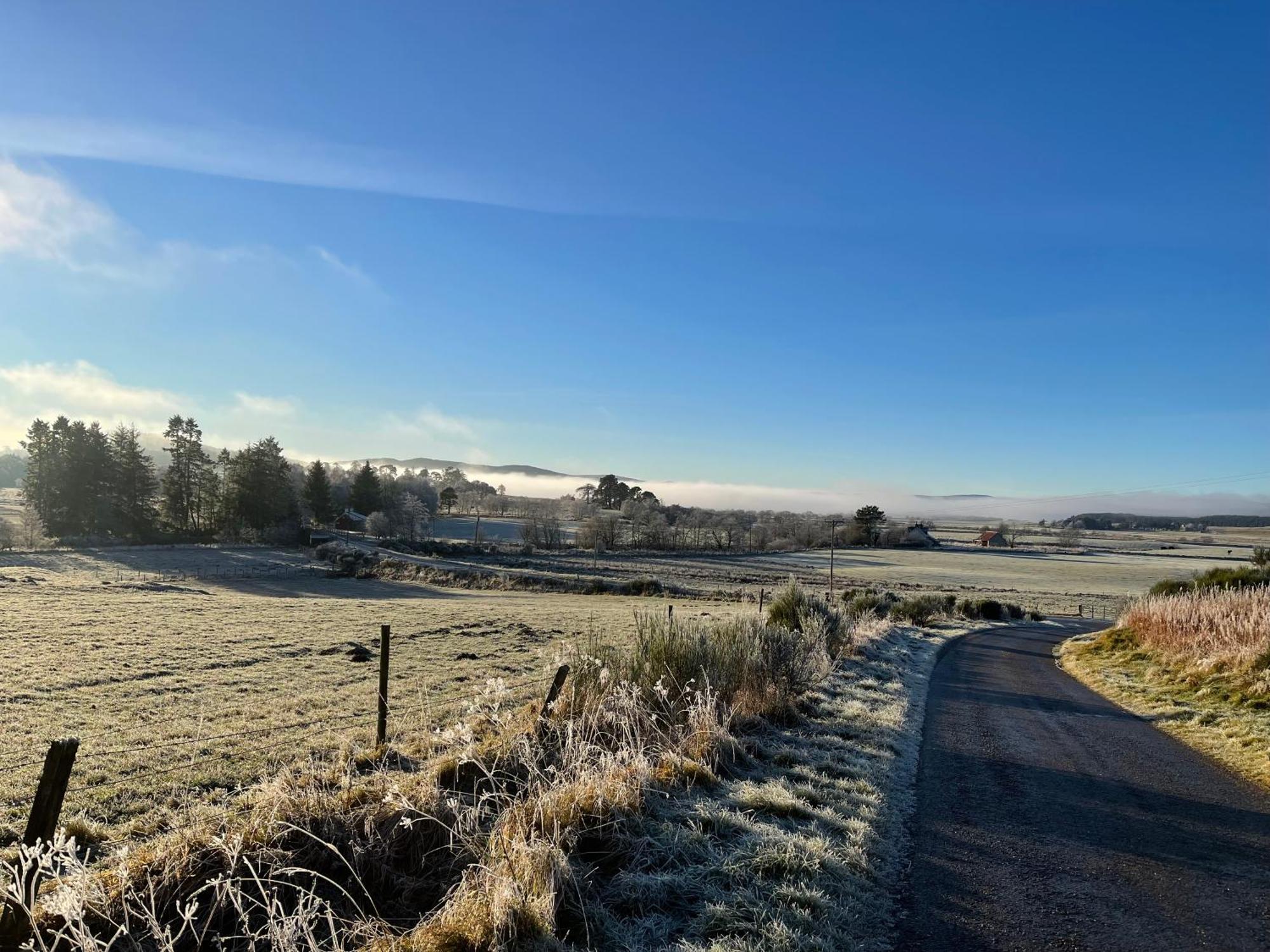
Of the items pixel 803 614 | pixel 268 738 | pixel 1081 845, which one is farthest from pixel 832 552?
pixel 1081 845

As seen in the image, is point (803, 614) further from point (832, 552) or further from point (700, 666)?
point (832, 552)

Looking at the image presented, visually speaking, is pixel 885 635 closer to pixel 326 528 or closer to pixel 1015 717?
pixel 1015 717

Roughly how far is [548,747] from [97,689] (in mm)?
13286

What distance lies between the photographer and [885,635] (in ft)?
66.2

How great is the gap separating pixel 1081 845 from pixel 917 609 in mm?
28798

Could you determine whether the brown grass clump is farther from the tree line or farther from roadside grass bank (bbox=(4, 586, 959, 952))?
the tree line

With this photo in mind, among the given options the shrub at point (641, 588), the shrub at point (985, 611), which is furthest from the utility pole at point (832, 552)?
the shrub at point (641, 588)

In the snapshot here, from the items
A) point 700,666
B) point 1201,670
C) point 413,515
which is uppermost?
point 413,515

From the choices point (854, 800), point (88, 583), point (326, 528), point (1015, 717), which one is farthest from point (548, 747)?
point (326, 528)

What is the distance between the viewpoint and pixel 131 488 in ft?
233

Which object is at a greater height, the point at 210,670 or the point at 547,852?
the point at 547,852

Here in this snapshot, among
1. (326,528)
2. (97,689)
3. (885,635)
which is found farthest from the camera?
(326,528)

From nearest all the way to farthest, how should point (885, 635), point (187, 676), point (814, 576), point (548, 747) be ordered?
point (548, 747)
point (187, 676)
point (885, 635)
point (814, 576)

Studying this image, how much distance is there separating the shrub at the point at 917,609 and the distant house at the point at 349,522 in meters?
75.5
